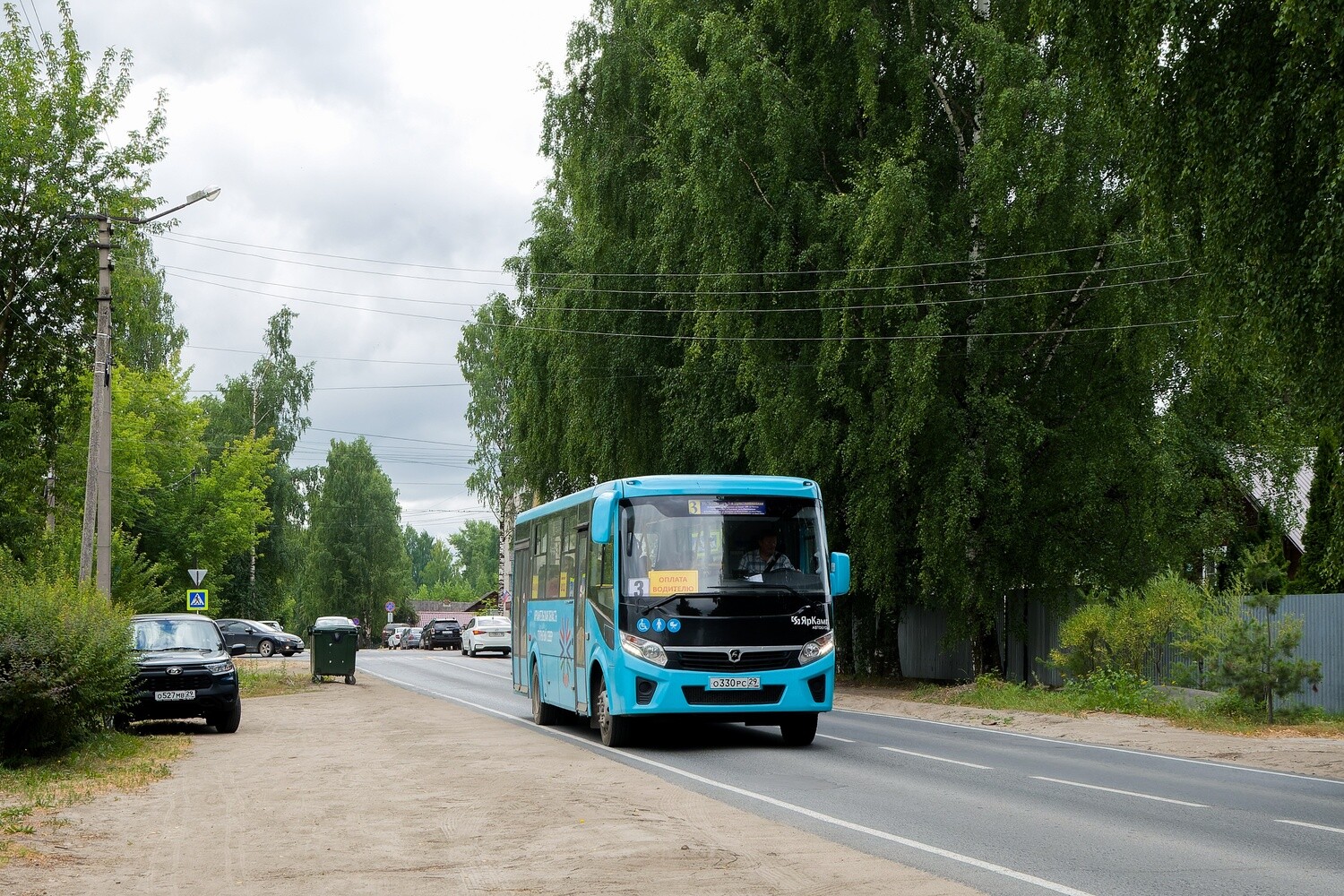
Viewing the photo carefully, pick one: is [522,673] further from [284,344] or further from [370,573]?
[370,573]

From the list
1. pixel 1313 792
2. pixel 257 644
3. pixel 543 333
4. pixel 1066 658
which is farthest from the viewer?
pixel 257 644

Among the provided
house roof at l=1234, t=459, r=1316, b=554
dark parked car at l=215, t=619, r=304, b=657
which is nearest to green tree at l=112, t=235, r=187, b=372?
dark parked car at l=215, t=619, r=304, b=657

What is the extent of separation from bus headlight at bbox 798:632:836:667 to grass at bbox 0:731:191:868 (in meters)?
7.16

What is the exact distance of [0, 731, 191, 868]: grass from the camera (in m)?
10.3

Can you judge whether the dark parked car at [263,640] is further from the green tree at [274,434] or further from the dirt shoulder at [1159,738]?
the dirt shoulder at [1159,738]

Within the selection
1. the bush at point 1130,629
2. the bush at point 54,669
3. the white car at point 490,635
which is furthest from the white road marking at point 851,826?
the white car at point 490,635

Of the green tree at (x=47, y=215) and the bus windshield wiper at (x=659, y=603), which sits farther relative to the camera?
the green tree at (x=47, y=215)

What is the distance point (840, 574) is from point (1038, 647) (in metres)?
15.6

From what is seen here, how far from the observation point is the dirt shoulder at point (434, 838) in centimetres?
843

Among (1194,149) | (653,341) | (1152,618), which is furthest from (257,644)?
(1194,149)

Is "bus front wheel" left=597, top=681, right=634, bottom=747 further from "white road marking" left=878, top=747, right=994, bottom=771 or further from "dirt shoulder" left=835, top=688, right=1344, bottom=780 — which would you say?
"dirt shoulder" left=835, top=688, right=1344, bottom=780

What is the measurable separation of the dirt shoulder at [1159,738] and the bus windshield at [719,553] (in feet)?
17.4

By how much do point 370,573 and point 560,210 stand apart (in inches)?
2756

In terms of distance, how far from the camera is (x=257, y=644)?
61562mm
